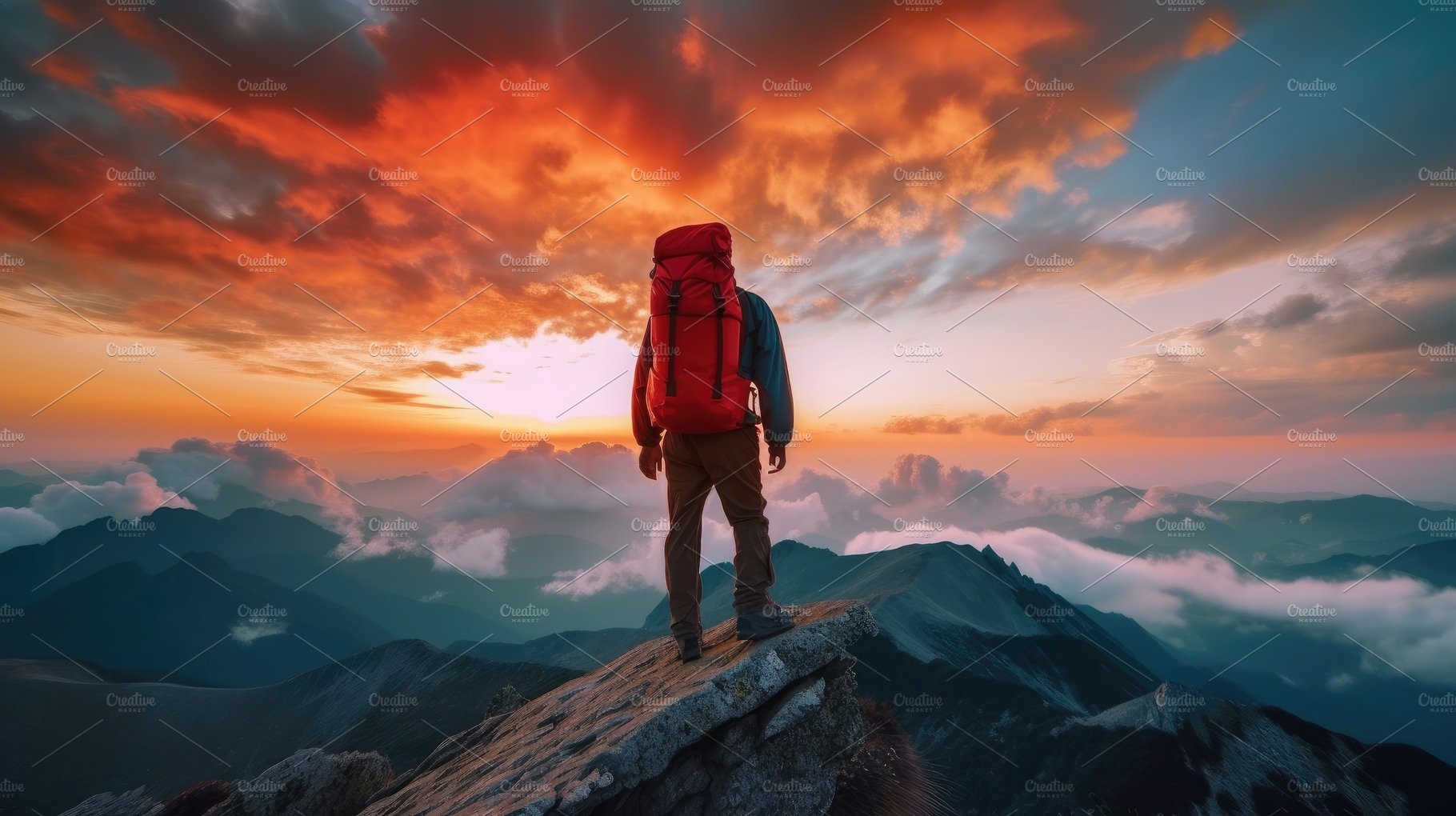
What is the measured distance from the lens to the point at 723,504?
23.4ft

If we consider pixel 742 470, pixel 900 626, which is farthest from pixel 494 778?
pixel 900 626

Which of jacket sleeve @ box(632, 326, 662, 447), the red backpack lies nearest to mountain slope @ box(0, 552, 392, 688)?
jacket sleeve @ box(632, 326, 662, 447)

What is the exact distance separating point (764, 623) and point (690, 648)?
4.66ft

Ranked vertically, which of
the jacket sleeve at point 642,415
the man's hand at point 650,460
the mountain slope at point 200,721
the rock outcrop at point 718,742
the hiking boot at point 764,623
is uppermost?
the jacket sleeve at point 642,415

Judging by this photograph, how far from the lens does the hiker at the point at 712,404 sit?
678cm

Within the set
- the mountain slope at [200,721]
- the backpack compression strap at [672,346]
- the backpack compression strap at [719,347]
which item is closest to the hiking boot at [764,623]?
the backpack compression strap at [719,347]

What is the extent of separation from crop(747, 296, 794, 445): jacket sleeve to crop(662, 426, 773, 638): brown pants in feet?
1.02

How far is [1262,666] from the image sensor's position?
188 m

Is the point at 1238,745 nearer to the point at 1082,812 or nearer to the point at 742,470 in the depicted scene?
the point at 1082,812

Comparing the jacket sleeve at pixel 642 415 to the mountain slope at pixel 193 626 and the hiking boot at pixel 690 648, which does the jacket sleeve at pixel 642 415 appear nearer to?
the hiking boot at pixel 690 648

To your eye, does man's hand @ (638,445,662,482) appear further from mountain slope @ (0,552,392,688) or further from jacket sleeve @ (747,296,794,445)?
mountain slope @ (0,552,392,688)

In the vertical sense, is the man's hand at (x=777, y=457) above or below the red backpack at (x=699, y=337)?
below

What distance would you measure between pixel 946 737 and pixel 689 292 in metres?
56.5

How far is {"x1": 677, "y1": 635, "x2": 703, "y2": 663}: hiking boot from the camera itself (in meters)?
7.71
